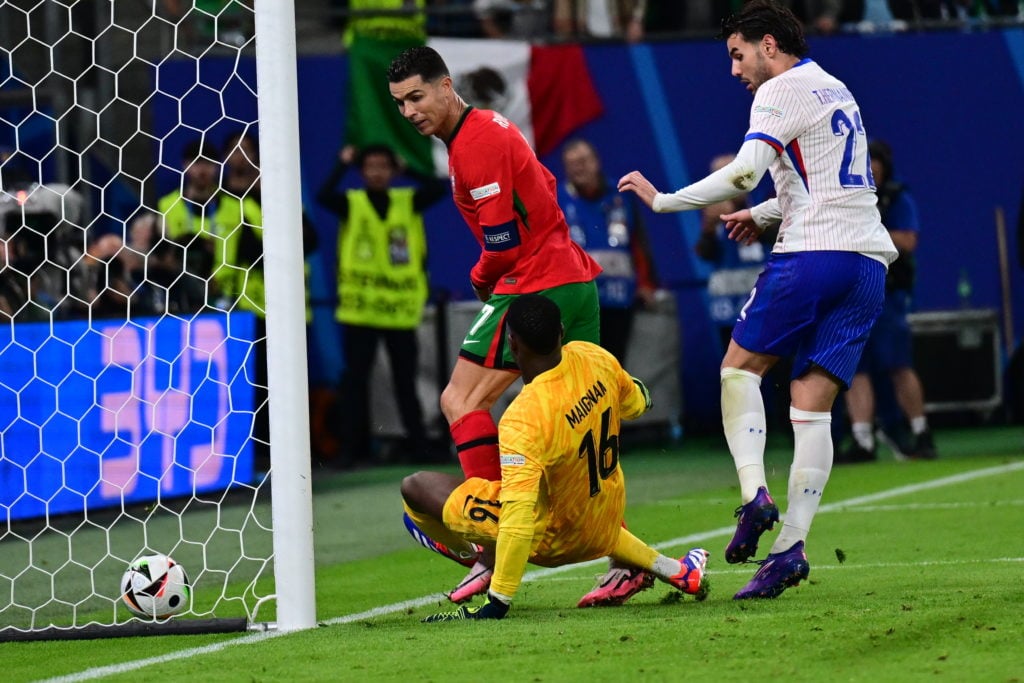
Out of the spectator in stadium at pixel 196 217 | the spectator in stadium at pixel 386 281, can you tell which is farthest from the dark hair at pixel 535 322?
the spectator in stadium at pixel 386 281

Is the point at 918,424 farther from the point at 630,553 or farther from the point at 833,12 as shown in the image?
the point at 630,553

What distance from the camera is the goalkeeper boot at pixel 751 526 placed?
19.5ft

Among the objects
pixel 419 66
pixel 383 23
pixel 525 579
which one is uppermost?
pixel 383 23

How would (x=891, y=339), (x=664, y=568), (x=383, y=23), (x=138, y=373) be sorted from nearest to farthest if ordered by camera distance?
1. (x=664, y=568)
2. (x=138, y=373)
3. (x=891, y=339)
4. (x=383, y=23)

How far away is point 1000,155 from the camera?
1533 cm

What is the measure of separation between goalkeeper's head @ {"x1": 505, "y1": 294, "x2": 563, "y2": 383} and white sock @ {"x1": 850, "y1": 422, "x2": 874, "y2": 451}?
7123mm

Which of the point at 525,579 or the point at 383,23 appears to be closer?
the point at 525,579

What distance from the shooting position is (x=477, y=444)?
251 inches

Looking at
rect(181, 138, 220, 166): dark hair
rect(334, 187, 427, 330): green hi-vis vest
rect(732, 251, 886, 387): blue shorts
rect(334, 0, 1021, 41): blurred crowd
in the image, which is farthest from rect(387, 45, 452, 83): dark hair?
rect(334, 0, 1021, 41): blurred crowd

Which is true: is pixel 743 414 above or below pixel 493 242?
below

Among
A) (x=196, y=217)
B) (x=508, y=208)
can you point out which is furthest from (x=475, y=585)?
(x=196, y=217)

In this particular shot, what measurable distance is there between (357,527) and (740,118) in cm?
676

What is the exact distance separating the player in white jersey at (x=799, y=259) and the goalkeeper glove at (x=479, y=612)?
85 cm

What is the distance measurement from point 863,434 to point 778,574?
6609 millimetres
